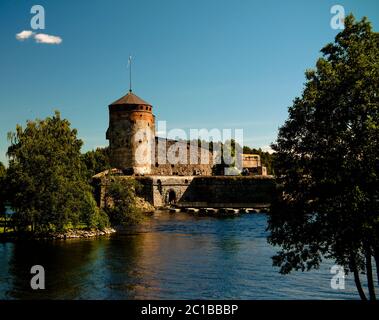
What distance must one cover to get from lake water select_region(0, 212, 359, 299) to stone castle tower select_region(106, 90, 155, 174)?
2819 cm

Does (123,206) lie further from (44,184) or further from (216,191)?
(216,191)

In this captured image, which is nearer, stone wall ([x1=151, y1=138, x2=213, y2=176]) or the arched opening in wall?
the arched opening in wall

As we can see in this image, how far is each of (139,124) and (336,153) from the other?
48489 millimetres

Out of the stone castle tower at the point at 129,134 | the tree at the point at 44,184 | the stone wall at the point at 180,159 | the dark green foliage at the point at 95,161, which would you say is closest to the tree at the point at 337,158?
the tree at the point at 44,184

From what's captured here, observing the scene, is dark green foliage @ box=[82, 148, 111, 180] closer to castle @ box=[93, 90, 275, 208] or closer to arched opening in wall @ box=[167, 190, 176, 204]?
castle @ box=[93, 90, 275, 208]

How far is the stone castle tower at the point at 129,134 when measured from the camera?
191ft

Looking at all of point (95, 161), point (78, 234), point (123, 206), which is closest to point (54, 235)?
point (78, 234)

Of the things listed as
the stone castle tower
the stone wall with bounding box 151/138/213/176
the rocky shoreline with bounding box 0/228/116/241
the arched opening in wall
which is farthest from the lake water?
the stone wall with bounding box 151/138/213/176

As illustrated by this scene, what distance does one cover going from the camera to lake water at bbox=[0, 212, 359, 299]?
16406mm

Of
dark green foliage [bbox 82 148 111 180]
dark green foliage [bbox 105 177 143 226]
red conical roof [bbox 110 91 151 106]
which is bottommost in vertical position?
dark green foliage [bbox 105 177 143 226]

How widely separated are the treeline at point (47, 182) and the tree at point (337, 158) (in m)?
19.1

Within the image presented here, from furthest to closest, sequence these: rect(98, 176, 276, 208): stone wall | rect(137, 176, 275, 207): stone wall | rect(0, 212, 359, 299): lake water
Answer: rect(137, 176, 275, 207): stone wall → rect(98, 176, 276, 208): stone wall → rect(0, 212, 359, 299): lake water

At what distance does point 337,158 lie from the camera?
37.1 ft
